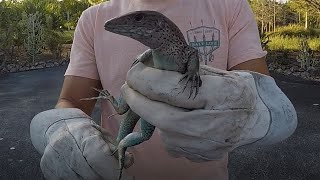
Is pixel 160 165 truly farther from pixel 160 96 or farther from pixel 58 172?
pixel 160 96

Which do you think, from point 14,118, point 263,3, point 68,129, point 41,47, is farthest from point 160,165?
point 263,3

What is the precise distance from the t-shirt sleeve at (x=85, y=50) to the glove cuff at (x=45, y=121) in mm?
210

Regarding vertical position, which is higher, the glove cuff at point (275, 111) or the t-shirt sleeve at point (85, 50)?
the t-shirt sleeve at point (85, 50)

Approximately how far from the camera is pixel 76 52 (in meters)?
1.83

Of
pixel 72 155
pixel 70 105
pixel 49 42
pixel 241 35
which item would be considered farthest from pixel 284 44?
pixel 72 155

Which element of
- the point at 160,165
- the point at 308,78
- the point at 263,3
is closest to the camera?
the point at 160,165

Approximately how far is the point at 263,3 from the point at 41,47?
875 cm

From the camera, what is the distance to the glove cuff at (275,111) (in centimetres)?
139

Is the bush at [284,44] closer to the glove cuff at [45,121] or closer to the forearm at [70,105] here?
the forearm at [70,105]

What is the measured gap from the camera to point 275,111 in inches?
54.8

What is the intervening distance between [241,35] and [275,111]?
1.46 feet

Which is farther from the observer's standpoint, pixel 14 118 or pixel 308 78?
pixel 308 78

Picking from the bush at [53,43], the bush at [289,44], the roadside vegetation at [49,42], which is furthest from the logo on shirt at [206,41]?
the bush at [53,43]

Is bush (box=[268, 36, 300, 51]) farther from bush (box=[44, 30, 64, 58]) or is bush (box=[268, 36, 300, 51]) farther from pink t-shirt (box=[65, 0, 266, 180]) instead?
pink t-shirt (box=[65, 0, 266, 180])
